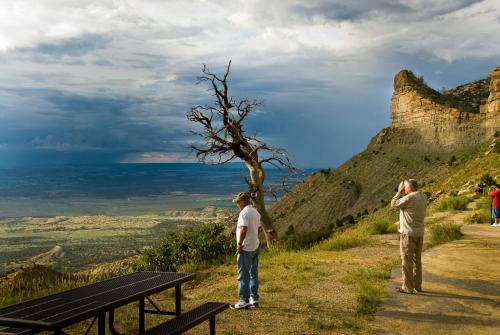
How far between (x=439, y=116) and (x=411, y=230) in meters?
59.0

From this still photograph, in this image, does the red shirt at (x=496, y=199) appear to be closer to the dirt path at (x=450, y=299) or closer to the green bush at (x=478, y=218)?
the green bush at (x=478, y=218)

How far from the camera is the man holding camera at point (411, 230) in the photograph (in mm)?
8383

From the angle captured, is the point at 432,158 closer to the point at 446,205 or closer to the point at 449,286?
the point at 446,205

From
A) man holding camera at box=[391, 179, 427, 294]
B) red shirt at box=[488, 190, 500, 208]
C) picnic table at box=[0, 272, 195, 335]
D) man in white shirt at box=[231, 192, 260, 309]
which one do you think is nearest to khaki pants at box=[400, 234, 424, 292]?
man holding camera at box=[391, 179, 427, 294]

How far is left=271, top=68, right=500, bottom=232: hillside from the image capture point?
58.0 metres

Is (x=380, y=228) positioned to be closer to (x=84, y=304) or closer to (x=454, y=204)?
(x=454, y=204)

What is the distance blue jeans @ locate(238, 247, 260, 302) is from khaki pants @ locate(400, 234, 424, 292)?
2426 mm

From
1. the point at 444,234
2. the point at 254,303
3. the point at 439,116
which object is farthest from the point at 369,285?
the point at 439,116

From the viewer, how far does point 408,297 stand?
27.2 ft

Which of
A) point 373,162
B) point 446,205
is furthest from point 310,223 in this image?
point 446,205

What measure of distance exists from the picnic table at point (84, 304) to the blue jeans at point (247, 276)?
1.06m

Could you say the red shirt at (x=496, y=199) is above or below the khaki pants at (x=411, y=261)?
above

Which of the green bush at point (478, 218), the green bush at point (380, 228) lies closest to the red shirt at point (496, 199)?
the green bush at point (478, 218)

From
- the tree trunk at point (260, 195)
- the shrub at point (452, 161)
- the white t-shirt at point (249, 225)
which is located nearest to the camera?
the white t-shirt at point (249, 225)
